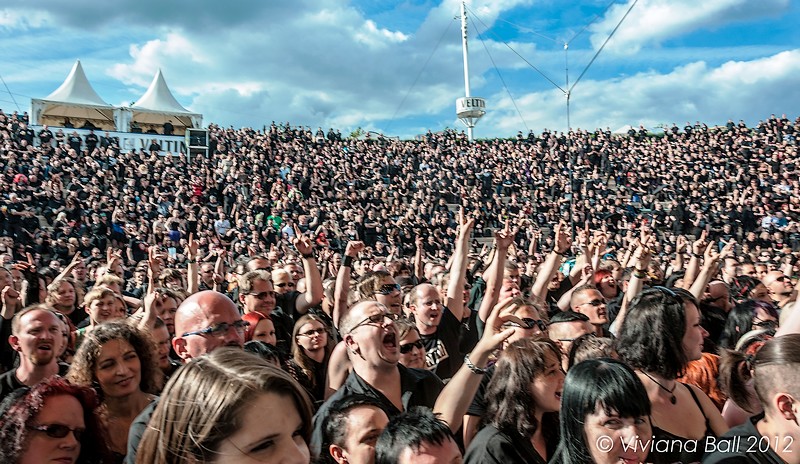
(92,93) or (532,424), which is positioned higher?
(92,93)

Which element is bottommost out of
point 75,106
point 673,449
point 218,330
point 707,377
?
point 673,449

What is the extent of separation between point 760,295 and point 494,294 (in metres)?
3.18

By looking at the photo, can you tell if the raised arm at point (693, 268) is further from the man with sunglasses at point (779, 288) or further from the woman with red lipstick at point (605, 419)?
the woman with red lipstick at point (605, 419)

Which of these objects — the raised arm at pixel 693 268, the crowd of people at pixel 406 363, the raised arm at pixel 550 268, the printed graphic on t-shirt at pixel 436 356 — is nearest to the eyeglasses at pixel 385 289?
the crowd of people at pixel 406 363

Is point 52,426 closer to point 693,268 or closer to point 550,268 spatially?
point 550,268

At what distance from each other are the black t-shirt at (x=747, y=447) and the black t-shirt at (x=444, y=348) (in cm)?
228

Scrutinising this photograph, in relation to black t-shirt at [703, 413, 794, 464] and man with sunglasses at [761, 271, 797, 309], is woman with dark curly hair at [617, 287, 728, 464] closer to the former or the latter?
black t-shirt at [703, 413, 794, 464]

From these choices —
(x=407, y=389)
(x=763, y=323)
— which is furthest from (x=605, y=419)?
(x=763, y=323)

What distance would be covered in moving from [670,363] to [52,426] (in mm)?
2634

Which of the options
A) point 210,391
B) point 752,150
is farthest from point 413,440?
point 752,150

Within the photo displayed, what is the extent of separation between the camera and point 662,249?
64.6ft

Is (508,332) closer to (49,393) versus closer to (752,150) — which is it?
(49,393)

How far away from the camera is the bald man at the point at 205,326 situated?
3107 millimetres

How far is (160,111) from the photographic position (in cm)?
3012
